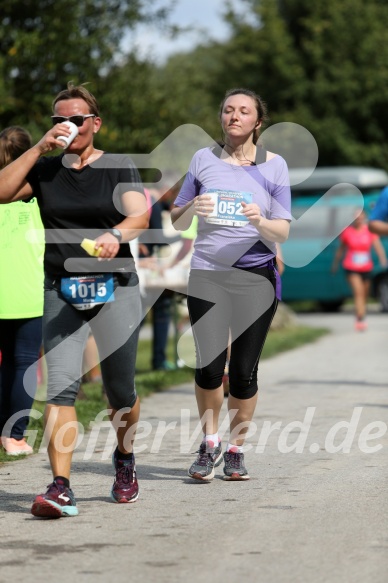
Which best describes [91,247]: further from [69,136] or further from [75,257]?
[69,136]

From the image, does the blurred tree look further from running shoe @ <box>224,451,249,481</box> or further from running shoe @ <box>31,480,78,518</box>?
running shoe @ <box>31,480,78,518</box>

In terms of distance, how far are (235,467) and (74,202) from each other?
1.88 metres

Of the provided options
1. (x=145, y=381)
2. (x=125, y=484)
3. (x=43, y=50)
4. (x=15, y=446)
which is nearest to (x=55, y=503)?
(x=125, y=484)

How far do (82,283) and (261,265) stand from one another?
4.07ft

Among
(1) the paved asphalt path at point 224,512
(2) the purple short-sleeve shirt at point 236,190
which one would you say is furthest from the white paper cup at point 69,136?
(1) the paved asphalt path at point 224,512

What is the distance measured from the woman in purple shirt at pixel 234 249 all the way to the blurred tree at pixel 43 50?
36.2 ft

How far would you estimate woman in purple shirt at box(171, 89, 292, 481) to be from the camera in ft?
21.3

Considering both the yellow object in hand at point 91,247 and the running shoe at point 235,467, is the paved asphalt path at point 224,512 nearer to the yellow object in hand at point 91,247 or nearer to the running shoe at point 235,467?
the running shoe at point 235,467

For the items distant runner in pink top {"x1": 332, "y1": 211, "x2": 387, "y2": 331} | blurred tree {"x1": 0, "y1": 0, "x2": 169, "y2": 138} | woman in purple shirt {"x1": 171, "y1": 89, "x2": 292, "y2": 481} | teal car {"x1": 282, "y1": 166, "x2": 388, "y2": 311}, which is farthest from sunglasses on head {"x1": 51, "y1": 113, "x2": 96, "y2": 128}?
teal car {"x1": 282, "y1": 166, "x2": 388, "y2": 311}

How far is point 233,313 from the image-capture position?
265 inches

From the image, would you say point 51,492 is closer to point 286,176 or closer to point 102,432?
point 286,176

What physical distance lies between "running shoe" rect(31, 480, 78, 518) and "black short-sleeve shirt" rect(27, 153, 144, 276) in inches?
39.1

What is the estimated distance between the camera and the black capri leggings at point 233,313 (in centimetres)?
664

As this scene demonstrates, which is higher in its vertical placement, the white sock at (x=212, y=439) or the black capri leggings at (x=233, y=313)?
the black capri leggings at (x=233, y=313)
